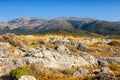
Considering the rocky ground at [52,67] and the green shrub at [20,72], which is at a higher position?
the green shrub at [20,72]

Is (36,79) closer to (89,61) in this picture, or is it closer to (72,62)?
(72,62)

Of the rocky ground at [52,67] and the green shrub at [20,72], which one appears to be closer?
the green shrub at [20,72]

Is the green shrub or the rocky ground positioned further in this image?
the rocky ground

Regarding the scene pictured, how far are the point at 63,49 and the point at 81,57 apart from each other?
13.2 metres

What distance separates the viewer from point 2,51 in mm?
56500

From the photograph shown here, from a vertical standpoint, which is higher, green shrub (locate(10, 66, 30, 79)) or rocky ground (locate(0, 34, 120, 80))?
green shrub (locate(10, 66, 30, 79))

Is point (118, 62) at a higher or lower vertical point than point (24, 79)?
lower

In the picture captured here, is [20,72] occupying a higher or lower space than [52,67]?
higher

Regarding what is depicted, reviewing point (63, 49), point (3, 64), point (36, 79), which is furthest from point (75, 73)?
point (63, 49)

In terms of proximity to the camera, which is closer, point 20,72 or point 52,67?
point 20,72

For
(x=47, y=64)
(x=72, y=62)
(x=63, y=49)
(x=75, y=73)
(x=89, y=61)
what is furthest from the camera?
(x=63, y=49)

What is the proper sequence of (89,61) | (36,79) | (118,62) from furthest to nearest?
(118,62)
(89,61)
(36,79)

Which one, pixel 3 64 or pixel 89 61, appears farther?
pixel 89 61

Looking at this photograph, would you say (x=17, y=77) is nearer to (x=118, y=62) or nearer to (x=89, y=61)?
(x=89, y=61)
